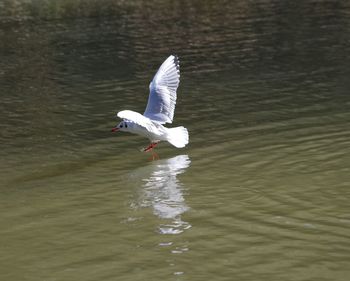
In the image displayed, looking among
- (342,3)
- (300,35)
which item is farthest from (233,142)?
(342,3)

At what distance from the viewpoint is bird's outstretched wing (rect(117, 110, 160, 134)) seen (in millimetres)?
14180

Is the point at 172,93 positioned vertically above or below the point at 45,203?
above

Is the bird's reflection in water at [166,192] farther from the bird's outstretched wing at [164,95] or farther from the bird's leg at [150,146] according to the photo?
the bird's outstretched wing at [164,95]

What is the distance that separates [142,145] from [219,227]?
6309mm

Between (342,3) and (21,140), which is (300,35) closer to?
(342,3)

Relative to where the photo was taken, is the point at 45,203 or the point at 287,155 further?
the point at 287,155

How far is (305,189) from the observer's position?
41.8ft

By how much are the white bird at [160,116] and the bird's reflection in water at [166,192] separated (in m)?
0.45

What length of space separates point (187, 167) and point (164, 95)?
1876 mm

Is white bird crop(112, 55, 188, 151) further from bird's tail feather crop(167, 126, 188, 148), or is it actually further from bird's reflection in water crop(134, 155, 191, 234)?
bird's reflection in water crop(134, 155, 191, 234)

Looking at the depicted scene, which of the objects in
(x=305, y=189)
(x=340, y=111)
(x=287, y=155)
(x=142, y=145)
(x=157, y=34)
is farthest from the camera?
(x=157, y=34)

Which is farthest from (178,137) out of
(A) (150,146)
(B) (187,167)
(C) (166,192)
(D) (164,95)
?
(C) (166,192)

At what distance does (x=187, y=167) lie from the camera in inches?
584

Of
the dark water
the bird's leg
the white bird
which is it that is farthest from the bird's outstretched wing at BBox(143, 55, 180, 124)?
the dark water
